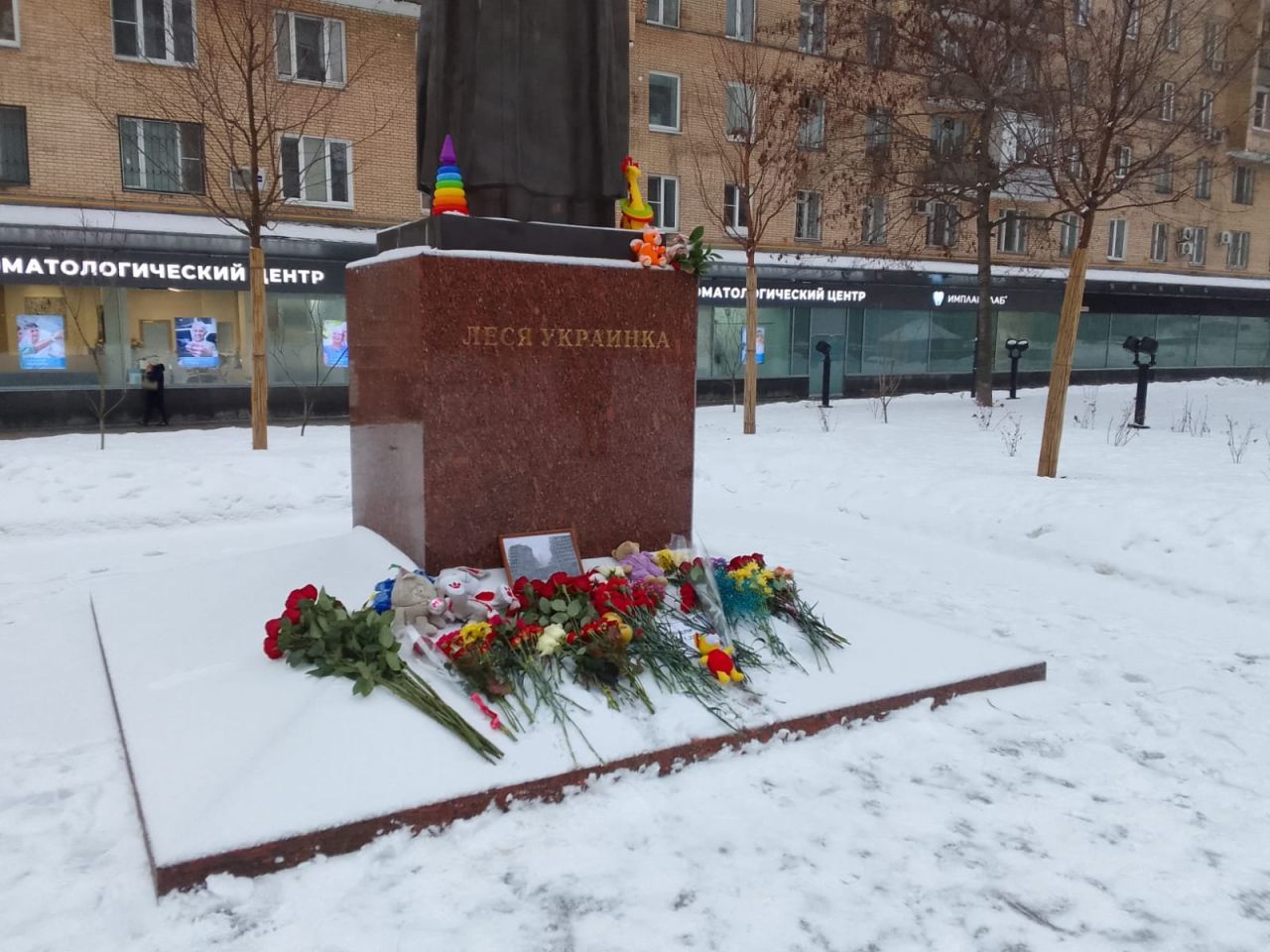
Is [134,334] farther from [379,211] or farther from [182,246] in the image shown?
[379,211]

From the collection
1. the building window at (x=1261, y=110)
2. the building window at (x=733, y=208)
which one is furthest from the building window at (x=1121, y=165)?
the building window at (x=1261, y=110)

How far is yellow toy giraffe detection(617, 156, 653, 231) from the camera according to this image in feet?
17.3

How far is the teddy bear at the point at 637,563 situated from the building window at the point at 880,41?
16029 mm

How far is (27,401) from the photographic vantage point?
1738cm

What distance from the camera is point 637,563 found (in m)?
4.86

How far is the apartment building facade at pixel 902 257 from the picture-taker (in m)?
22.7

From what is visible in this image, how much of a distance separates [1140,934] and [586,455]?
3.27 meters

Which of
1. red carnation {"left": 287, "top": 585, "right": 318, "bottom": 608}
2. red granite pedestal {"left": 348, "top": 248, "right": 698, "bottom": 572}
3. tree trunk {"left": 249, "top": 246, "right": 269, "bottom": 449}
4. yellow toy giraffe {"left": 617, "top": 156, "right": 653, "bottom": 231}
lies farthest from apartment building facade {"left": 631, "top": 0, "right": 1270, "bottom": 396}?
red carnation {"left": 287, "top": 585, "right": 318, "bottom": 608}

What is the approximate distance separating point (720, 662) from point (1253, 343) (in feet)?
125

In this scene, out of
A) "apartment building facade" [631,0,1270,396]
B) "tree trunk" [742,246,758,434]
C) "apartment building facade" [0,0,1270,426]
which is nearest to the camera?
"tree trunk" [742,246,758,434]

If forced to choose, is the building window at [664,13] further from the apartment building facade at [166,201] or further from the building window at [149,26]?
the building window at [149,26]

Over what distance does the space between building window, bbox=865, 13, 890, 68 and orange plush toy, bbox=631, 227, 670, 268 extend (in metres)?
15.2

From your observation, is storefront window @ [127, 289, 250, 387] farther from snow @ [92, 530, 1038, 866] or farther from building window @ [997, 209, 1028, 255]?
building window @ [997, 209, 1028, 255]

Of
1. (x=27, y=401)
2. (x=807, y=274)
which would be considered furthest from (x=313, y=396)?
(x=807, y=274)
